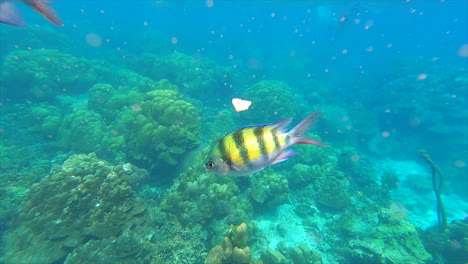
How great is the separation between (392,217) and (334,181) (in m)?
2.09

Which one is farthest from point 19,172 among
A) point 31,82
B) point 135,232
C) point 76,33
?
point 76,33

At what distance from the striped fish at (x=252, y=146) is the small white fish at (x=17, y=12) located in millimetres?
1568

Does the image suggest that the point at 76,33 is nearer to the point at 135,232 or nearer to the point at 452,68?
the point at 135,232

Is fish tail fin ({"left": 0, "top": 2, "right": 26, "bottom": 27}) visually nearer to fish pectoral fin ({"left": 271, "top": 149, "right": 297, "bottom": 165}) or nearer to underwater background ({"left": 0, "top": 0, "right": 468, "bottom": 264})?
fish pectoral fin ({"left": 271, "top": 149, "right": 297, "bottom": 165})

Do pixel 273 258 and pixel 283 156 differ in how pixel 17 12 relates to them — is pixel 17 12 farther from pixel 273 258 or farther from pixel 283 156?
pixel 273 258

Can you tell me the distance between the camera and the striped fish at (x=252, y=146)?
2172 millimetres

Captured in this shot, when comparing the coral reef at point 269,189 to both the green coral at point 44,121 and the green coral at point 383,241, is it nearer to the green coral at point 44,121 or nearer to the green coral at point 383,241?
the green coral at point 383,241

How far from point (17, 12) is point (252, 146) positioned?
1.83 metres

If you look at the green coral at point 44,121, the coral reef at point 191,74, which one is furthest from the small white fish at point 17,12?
the coral reef at point 191,74

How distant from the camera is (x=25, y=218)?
491 cm

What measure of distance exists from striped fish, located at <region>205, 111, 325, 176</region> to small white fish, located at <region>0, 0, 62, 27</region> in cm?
157

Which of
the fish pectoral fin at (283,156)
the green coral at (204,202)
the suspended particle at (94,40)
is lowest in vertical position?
the green coral at (204,202)

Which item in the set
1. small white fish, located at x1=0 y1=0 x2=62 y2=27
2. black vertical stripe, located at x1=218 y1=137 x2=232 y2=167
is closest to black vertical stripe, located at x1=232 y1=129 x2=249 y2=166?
black vertical stripe, located at x1=218 y1=137 x2=232 y2=167

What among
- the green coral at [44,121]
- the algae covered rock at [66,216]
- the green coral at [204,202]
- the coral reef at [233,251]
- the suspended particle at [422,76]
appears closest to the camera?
the coral reef at [233,251]
